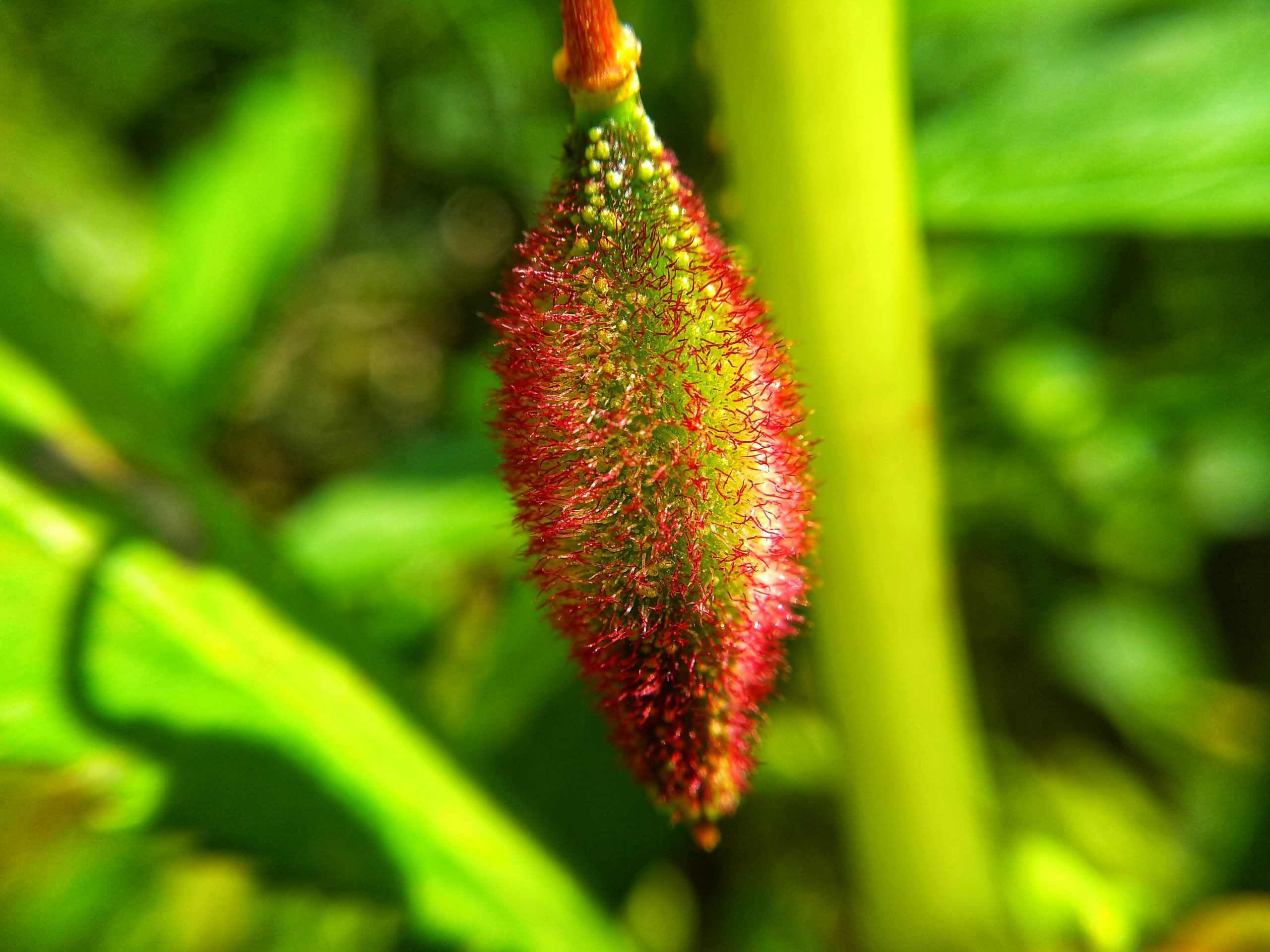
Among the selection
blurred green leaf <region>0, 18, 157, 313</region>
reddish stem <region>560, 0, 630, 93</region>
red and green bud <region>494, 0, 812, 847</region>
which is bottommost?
blurred green leaf <region>0, 18, 157, 313</region>

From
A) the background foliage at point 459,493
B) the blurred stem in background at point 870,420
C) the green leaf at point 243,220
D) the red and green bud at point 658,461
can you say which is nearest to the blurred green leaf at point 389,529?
the background foliage at point 459,493

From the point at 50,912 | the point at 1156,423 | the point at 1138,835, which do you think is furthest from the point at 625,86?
the point at 1138,835

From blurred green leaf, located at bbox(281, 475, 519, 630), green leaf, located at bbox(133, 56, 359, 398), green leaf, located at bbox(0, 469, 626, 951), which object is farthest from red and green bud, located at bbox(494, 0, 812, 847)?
green leaf, located at bbox(133, 56, 359, 398)

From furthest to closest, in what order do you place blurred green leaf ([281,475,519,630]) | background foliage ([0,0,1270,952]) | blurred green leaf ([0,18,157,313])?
blurred green leaf ([0,18,157,313])
blurred green leaf ([281,475,519,630])
background foliage ([0,0,1270,952])

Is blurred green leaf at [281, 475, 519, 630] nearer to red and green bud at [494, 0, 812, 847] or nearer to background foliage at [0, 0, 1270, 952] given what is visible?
background foliage at [0, 0, 1270, 952]

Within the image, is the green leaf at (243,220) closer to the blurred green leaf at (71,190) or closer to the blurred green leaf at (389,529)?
the blurred green leaf at (389,529)

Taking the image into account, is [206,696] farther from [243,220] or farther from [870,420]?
[243,220]

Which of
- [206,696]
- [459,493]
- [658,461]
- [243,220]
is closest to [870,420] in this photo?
[658,461]
